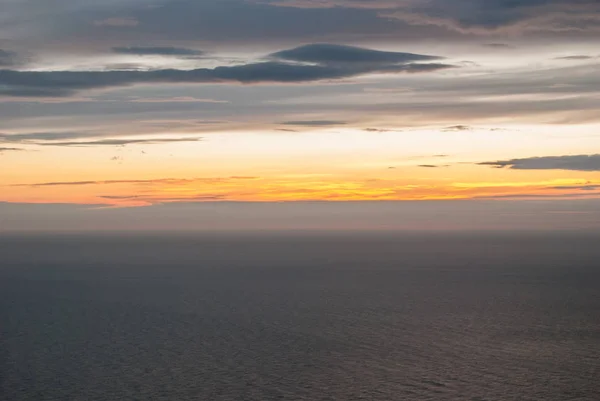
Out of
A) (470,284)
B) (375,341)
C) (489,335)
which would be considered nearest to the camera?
(375,341)

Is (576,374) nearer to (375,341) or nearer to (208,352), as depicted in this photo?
(375,341)

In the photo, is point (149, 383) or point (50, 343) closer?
point (149, 383)

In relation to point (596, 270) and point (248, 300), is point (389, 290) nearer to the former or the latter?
point (248, 300)

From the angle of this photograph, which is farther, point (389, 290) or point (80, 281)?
point (80, 281)

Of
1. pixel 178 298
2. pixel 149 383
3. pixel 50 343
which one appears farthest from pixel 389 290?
pixel 149 383

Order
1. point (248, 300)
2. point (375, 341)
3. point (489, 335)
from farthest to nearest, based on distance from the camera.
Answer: point (248, 300) < point (489, 335) < point (375, 341)

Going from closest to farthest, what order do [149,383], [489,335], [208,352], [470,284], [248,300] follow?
[149,383] < [208,352] < [489,335] < [248,300] < [470,284]

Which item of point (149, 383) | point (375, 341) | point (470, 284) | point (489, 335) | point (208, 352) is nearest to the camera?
point (149, 383)

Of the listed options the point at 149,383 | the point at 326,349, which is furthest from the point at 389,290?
the point at 149,383

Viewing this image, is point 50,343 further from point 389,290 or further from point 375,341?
point 389,290
